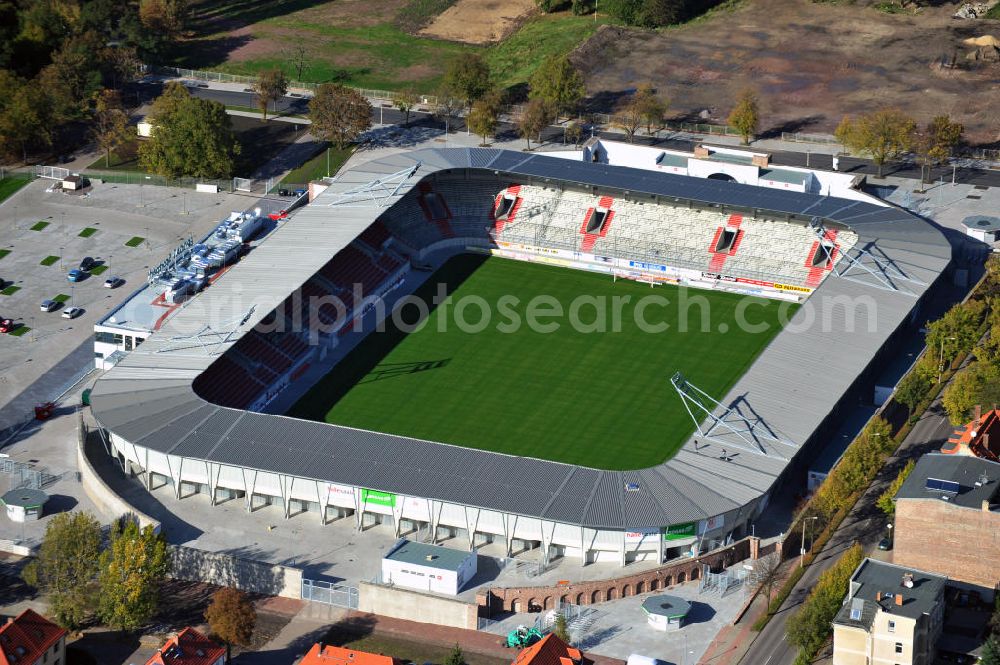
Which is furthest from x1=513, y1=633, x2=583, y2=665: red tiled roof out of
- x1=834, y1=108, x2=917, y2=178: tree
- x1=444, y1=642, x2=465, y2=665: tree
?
x1=834, y1=108, x2=917, y2=178: tree

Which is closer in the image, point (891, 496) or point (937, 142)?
point (891, 496)

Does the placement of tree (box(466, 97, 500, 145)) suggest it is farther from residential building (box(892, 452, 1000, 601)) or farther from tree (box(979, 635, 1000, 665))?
tree (box(979, 635, 1000, 665))

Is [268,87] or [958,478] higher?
[268,87]

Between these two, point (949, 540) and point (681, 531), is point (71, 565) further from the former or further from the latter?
point (949, 540)

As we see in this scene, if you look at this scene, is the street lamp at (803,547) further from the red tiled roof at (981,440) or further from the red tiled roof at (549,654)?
the red tiled roof at (549,654)

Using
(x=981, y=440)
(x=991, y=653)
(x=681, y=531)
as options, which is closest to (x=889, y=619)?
(x=991, y=653)

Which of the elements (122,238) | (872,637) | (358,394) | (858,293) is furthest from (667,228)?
(872,637)

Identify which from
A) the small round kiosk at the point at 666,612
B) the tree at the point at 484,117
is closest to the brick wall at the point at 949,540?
the small round kiosk at the point at 666,612
